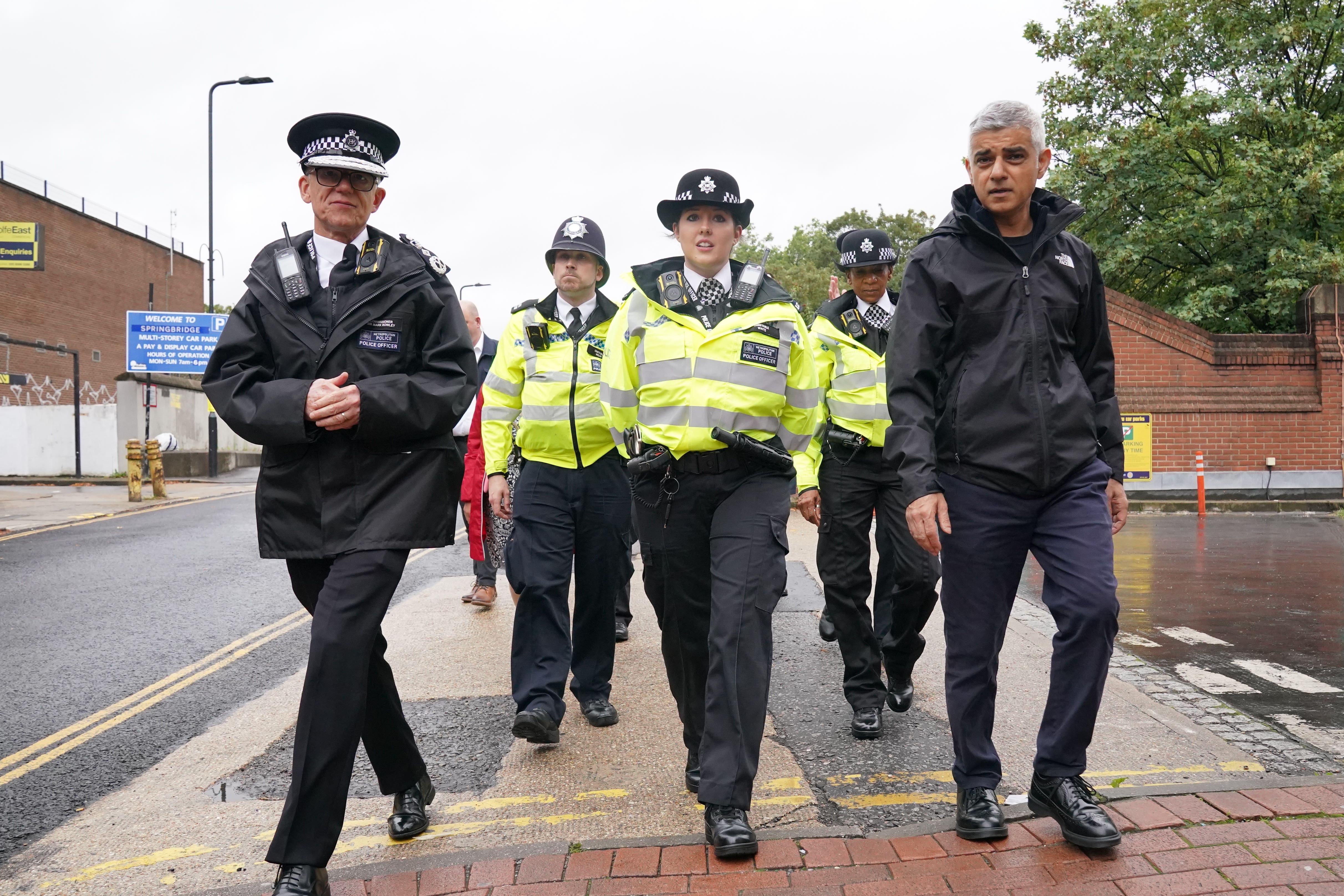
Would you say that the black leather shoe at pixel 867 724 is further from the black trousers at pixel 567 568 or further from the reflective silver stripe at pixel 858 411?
the reflective silver stripe at pixel 858 411

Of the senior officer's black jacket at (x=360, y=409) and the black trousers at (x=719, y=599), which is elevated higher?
the senior officer's black jacket at (x=360, y=409)

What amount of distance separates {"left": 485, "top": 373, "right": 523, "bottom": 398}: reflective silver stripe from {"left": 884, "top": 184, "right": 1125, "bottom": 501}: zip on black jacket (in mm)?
2085

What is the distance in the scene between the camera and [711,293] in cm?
375

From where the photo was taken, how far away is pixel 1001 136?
11.2ft

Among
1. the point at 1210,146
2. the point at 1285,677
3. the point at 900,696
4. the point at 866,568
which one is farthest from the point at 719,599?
the point at 1210,146

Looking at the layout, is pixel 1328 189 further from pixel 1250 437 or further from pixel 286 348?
pixel 286 348

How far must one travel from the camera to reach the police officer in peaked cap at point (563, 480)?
4594mm

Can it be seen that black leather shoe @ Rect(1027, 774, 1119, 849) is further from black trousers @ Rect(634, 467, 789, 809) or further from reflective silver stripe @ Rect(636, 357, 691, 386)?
reflective silver stripe @ Rect(636, 357, 691, 386)

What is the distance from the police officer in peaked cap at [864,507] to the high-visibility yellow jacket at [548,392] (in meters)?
1.02

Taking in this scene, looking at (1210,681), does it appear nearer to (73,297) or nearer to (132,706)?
(132,706)

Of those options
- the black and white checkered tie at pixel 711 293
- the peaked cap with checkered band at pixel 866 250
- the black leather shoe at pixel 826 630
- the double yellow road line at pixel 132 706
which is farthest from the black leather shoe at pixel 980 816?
the black leather shoe at pixel 826 630

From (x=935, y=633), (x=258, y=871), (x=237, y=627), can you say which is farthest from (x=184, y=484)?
(x=258, y=871)

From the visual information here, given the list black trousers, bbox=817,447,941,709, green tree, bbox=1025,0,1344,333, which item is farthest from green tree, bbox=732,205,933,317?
black trousers, bbox=817,447,941,709

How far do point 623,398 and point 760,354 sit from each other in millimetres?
550
